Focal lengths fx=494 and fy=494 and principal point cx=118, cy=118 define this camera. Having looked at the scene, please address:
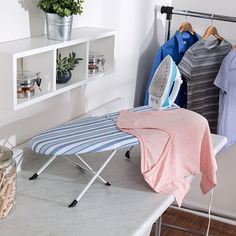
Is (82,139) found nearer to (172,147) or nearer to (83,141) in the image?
(83,141)

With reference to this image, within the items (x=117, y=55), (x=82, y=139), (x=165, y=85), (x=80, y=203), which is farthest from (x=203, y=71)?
(x=80, y=203)

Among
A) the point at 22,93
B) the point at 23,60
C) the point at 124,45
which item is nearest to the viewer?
the point at 22,93

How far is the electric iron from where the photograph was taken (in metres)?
1.90

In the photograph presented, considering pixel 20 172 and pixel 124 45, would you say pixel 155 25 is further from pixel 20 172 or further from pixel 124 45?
pixel 20 172

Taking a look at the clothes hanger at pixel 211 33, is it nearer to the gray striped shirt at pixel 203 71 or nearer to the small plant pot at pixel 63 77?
the gray striped shirt at pixel 203 71

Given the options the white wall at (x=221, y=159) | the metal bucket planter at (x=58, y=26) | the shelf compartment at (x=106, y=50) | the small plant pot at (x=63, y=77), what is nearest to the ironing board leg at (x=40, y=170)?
the small plant pot at (x=63, y=77)

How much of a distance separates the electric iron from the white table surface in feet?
0.85

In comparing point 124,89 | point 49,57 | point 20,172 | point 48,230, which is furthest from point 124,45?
point 48,230

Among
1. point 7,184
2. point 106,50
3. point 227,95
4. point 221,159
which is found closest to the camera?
point 7,184

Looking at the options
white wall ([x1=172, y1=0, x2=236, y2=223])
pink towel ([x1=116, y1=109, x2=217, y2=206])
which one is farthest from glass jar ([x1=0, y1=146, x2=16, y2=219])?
white wall ([x1=172, y1=0, x2=236, y2=223])

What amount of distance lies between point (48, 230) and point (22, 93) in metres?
0.50

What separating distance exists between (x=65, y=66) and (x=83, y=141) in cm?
41

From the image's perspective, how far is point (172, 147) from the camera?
5.62 ft

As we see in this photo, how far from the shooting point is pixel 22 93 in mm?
1665
